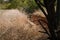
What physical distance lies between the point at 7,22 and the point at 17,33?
20.4 inches

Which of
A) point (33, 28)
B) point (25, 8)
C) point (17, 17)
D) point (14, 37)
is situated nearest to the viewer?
point (14, 37)

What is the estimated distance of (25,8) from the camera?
5898 mm

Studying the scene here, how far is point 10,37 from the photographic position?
470 centimetres

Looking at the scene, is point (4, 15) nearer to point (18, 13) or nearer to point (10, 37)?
point (18, 13)

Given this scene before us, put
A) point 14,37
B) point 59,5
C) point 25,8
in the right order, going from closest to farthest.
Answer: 1. point 59,5
2. point 14,37
3. point 25,8

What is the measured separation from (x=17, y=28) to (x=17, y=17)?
0.52m

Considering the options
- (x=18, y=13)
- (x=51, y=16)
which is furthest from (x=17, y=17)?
(x=51, y=16)

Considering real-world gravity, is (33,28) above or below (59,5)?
below

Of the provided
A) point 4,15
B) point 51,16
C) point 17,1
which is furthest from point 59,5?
point 17,1

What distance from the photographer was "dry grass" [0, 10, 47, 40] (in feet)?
15.3

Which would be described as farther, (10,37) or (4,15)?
(4,15)

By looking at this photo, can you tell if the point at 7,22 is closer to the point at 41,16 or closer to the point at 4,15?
the point at 4,15

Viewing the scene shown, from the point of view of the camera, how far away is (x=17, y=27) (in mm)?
4996

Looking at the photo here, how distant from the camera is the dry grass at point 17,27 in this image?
4.68 m
